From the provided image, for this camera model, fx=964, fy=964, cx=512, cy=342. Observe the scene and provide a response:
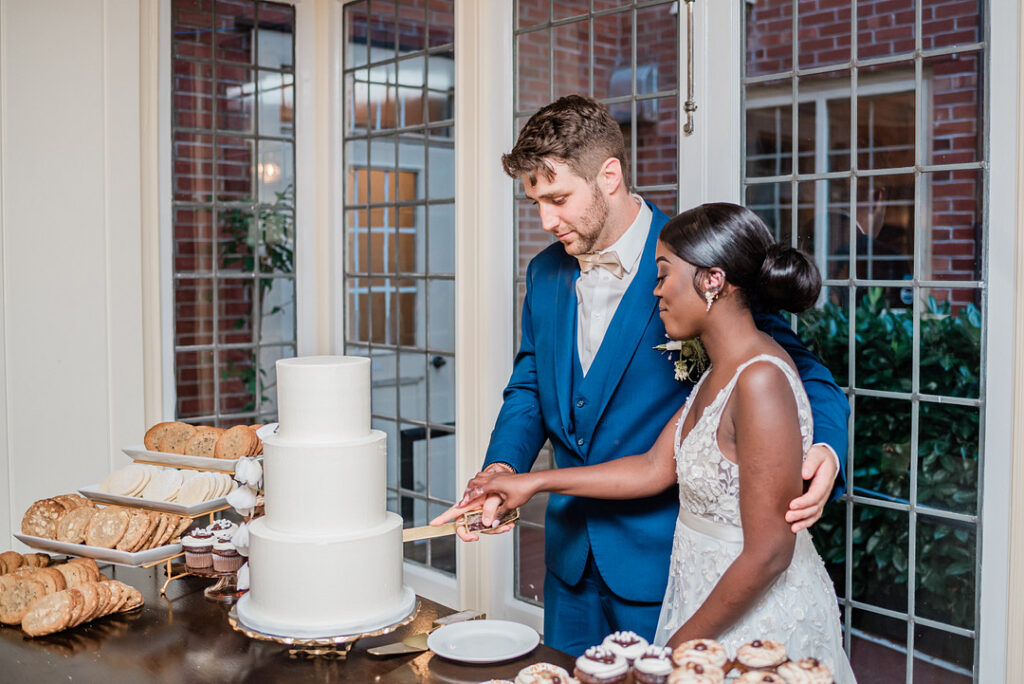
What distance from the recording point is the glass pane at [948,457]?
7.96ft

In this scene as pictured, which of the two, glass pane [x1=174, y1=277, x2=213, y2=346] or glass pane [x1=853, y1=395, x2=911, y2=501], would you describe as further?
A: glass pane [x1=174, y1=277, x2=213, y2=346]

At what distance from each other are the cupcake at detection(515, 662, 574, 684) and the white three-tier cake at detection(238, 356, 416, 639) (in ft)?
1.48

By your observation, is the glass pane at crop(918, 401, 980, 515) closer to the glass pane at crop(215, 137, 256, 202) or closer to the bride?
the bride

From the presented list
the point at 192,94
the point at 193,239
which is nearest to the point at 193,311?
the point at 193,239

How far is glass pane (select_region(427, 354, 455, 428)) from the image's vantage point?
3873mm

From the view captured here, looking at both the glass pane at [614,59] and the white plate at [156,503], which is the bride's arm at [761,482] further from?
the glass pane at [614,59]

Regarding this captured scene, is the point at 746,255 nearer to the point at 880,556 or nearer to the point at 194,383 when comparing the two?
the point at 880,556

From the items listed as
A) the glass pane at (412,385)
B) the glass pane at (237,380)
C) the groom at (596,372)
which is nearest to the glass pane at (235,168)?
the glass pane at (237,380)

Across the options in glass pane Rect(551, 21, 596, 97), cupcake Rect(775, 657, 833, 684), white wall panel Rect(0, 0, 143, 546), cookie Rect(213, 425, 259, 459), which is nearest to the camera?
cupcake Rect(775, 657, 833, 684)

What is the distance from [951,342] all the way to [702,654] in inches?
57.0

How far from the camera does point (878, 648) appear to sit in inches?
103

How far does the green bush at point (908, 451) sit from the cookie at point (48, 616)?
1.97 m

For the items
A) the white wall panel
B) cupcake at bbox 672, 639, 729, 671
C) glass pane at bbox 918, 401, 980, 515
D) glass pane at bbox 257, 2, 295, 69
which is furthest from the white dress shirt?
glass pane at bbox 257, 2, 295, 69

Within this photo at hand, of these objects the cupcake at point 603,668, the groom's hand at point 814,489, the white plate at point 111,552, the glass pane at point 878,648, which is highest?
the groom's hand at point 814,489
